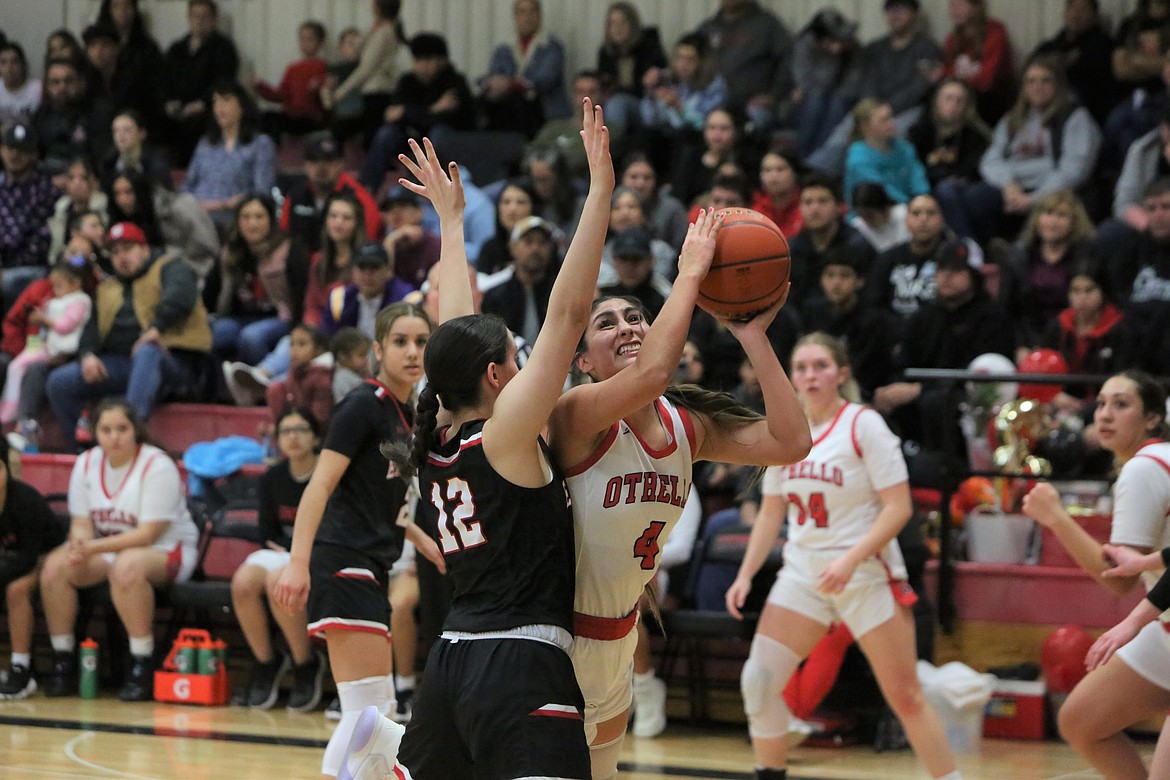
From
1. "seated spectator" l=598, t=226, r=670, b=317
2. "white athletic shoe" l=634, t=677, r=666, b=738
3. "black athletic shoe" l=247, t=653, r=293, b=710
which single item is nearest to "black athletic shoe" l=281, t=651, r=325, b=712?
"black athletic shoe" l=247, t=653, r=293, b=710

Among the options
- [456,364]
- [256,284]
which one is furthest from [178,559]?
[456,364]

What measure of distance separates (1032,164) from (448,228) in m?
6.56

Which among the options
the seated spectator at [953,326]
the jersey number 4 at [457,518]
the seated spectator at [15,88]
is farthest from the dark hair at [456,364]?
the seated spectator at [15,88]

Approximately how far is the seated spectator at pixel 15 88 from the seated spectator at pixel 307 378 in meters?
5.33

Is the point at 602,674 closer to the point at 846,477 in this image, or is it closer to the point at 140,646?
the point at 846,477

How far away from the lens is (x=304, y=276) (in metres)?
10.1

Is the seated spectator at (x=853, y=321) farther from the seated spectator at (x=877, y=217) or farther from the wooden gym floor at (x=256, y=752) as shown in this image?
the wooden gym floor at (x=256, y=752)

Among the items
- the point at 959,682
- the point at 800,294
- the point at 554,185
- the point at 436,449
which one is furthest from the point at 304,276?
the point at 436,449

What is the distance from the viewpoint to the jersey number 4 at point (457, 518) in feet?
11.6

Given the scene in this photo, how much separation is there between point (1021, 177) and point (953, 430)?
2.91 meters

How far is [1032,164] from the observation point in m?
9.92

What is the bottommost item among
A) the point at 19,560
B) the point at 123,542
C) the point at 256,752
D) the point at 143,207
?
the point at 256,752

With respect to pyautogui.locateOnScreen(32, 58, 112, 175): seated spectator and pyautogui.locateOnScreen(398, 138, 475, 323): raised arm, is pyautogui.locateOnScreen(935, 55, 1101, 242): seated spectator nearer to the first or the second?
pyautogui.locateOnScreen(398, 138, 475, 323): raised arm

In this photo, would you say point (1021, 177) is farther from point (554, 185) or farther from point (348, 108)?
point (348, 108)
